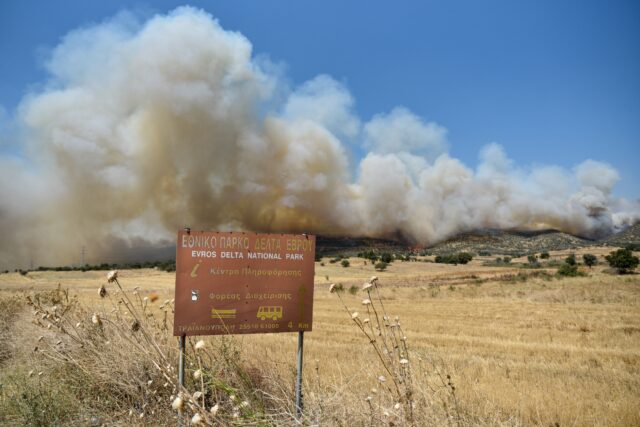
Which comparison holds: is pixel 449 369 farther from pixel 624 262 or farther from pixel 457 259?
pixel 457 259

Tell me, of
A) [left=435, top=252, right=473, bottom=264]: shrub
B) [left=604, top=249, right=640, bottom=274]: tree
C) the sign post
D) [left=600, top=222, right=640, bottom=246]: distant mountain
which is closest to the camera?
the sign post

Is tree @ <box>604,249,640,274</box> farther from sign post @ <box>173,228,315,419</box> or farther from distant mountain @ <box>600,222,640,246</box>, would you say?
distant mountain @ <box>600,222,640,246</box>

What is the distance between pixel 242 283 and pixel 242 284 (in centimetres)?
1

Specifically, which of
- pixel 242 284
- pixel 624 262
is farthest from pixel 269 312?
pixel 624 262

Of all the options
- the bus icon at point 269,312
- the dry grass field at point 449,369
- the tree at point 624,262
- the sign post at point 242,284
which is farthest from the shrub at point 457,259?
the bus icon at point 269,312

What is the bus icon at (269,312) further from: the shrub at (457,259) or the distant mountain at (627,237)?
the distant mountain at (627,237)

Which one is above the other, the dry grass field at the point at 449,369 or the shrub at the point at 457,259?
the dry grass field at the point at 449,369

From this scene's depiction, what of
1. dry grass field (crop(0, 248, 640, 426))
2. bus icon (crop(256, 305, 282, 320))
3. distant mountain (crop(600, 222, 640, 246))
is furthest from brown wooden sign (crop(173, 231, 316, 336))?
distant mountain (crop(600, 222, 640, 246))

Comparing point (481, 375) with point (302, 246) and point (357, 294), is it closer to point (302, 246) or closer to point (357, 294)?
point (302, 246)

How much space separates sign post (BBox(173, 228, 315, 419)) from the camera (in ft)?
14.5

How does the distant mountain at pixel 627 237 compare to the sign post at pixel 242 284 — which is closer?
the sign post at pixel 242 284

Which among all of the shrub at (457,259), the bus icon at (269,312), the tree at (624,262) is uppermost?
the bus icon at (269,312)

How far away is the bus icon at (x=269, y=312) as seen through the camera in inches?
183

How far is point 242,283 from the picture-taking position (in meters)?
4.61
